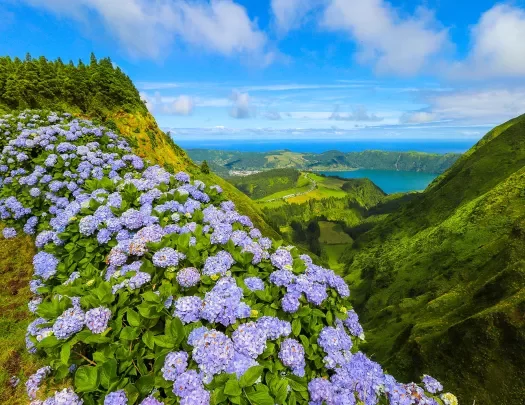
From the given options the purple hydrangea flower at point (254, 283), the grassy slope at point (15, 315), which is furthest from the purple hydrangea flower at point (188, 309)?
the grassy slope at point (15, 315)

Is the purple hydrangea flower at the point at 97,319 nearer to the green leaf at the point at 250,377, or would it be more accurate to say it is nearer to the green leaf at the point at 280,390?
the green leaf at the point at 250,377

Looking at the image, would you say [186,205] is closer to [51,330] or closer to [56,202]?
[51,330]

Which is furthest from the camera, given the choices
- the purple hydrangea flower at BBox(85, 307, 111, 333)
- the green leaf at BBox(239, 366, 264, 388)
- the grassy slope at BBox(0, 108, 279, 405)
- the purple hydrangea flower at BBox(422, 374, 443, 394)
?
the grassy slope at BBox(0, 108, 279, 405)

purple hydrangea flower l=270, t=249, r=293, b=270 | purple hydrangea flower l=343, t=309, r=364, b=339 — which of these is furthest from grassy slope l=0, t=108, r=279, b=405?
purple hydrangea flower l=343, t=309, r=364, b=339

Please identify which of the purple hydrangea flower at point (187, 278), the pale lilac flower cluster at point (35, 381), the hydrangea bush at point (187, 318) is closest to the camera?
→ the hydrangea bush at point (187, 318)

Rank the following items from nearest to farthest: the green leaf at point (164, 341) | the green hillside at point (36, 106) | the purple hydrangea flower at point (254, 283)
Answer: the green leaf at point (164, 341) < the purple hydrangea flower at point (254, 283) < the green hillside at point (36, 106)

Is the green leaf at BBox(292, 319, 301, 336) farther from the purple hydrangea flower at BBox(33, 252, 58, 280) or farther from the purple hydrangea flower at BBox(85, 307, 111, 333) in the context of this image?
the purple hydrangea flower at BBox(33, 252, 58, 280)
